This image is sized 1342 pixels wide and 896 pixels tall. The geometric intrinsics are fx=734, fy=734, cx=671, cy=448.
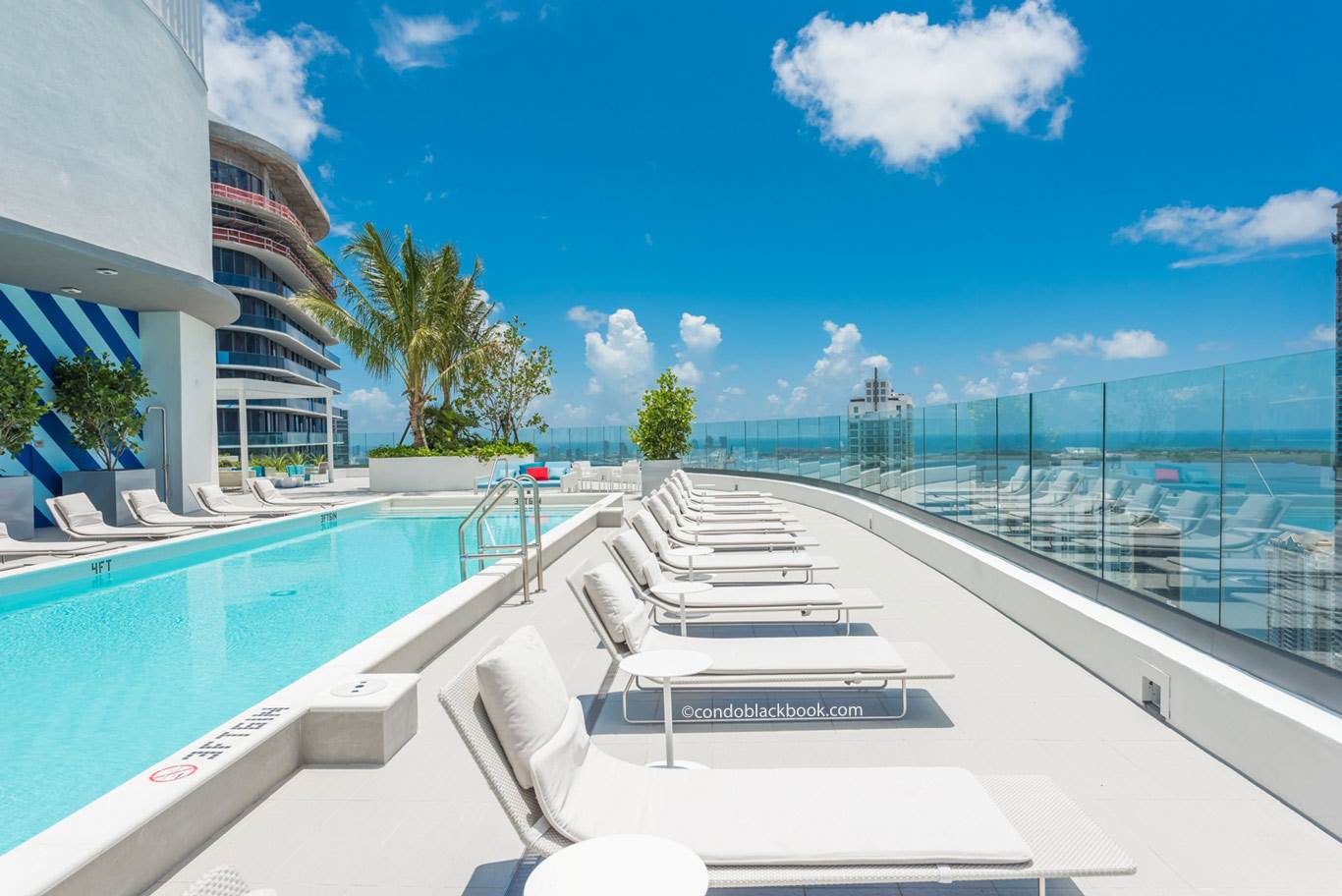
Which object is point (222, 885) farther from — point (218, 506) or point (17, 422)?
point (218, 506)

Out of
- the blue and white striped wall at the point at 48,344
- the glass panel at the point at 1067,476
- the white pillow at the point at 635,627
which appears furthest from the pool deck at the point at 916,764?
the blue and white striped wall at the point at 48,344

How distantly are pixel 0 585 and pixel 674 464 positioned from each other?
11.0 metres

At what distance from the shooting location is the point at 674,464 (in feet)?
52.2

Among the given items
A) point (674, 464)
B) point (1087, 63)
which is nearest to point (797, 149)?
point (1087, 63)

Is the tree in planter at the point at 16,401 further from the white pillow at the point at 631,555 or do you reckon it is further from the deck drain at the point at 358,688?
the white pillow at the point at 631,555

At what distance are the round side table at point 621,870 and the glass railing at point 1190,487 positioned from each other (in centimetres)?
315

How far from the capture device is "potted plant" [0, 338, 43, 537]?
959 cm

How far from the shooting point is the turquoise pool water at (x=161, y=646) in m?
3.92

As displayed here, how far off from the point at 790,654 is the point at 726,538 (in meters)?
4.27

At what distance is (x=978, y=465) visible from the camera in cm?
762

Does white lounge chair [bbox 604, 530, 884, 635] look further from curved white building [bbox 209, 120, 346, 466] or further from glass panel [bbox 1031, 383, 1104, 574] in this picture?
curved white building [bbox 209, 120, 346, 466]

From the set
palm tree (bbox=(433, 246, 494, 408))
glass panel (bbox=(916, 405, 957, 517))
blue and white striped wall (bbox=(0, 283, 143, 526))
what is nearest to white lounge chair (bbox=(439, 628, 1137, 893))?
glass panel (bbox=(916, 405, 957, 517))

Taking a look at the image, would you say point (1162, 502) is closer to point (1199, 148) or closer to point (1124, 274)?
point (1199, 148)

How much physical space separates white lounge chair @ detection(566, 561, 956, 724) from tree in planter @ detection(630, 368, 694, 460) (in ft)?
38.7
